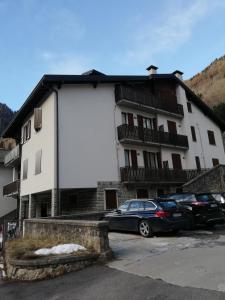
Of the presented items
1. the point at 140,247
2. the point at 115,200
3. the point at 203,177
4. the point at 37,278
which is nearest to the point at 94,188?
the point at 115,200

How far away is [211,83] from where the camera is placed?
9331 centimetres

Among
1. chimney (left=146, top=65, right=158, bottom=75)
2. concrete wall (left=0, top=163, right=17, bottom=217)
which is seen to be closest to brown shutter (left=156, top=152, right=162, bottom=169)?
chimney (left=146, top=65, right=158, bottom=75)

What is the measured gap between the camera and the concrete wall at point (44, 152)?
20.7m

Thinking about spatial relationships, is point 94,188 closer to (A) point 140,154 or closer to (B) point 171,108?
(A) point 140,154

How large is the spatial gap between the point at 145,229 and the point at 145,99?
15.0m

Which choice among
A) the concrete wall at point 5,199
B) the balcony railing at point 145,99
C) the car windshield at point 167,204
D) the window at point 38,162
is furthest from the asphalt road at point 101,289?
the concrete wall at point 5,199

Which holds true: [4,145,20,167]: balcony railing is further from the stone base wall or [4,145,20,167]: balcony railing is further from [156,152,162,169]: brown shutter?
the stone base wall

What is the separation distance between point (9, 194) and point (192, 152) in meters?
18.6

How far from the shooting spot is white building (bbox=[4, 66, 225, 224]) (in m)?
21.0

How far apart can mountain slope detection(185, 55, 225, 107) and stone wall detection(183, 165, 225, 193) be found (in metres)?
57.2

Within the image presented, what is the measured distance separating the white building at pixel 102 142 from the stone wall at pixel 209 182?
2414mm

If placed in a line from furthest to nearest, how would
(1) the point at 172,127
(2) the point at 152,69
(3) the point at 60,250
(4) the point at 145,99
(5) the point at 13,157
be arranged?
(5) the point at 13,157 < (2) the point at 152,69 < (1) the point at 172,127 < (4) the point at 145,99 < (3) the point at 60,250

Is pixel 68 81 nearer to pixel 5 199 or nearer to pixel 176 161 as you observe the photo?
pixel 176 161

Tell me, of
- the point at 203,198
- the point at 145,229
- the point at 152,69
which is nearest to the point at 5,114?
the point at 152,69
